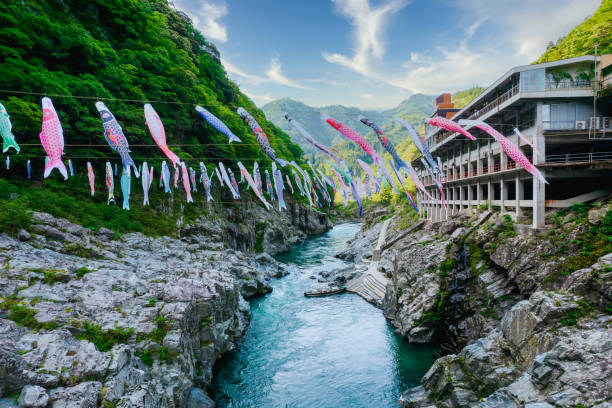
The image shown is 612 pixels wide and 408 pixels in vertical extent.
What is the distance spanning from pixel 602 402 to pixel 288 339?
16.3 meters

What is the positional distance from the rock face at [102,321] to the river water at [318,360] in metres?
2.01

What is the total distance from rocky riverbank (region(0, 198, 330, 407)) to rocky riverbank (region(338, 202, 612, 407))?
Answer: 35.6ft

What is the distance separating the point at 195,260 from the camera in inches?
850

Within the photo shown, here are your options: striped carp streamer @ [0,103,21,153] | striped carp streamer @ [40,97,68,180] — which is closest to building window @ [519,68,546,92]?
striped carp streamer @ [40,97,68,180]

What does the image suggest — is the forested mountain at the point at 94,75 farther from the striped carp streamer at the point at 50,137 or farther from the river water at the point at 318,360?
the river water at the point at 318,360

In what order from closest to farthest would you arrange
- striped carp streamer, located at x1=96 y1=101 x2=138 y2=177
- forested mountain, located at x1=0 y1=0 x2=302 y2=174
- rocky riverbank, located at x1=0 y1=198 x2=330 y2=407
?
rocky riverbank, located at x1=0 y1=198 x2=330 y2=407, striped carp streamer, located at x1=96 y1=101 x2=138 y2=177, forested mountain, located at x1=0 y1=0 x2=302 y2=174

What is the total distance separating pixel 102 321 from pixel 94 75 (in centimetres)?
2165

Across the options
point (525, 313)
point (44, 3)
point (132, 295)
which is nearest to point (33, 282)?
point (132, 295)

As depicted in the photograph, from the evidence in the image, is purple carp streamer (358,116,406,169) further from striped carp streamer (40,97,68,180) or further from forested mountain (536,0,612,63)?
forested mountain (536,0,612,63)

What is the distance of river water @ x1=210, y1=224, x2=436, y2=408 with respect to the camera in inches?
561

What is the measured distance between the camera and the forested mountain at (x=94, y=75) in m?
16.5

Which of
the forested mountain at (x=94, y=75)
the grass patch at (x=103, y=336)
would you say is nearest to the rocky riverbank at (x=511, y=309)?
the grass patch at (x=103, y=336)

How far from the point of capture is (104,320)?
31.8 ft

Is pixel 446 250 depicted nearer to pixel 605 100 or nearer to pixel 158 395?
pixel 605 100
